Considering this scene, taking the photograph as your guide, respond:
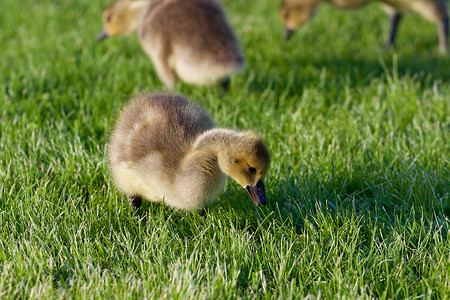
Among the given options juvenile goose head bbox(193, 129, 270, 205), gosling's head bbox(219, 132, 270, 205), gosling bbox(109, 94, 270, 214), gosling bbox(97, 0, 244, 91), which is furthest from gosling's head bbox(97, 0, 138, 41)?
gosling's head bbox(219, 132, 270, 205)

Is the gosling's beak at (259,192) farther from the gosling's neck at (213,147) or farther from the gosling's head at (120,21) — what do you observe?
the gosling's head at (120,21)

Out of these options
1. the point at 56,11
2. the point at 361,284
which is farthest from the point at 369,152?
the point at 56,11

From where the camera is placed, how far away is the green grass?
235cm

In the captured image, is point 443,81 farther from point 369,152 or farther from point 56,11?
point 56,11

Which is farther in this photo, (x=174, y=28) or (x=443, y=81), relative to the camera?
(x=443, y=81)

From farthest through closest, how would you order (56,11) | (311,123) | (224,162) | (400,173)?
(56,11), (311,123), (400,173), (224,162)

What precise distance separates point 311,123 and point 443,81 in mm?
1850

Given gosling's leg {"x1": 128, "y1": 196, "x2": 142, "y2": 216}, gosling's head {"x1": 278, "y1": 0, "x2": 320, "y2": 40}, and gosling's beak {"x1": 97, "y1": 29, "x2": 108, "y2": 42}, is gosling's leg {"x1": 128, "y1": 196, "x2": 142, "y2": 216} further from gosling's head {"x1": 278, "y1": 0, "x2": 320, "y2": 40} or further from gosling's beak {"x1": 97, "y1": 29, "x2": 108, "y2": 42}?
gosling's head {"x1": 278, "y1": 0, "x2": 320, "y2": 40}

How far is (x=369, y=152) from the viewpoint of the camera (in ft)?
11.5

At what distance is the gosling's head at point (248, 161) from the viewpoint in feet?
7.80

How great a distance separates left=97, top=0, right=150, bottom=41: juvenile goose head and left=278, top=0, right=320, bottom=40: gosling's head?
161cm

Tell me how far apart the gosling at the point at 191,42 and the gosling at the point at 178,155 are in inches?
51.9

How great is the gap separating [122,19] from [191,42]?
146 centimetres

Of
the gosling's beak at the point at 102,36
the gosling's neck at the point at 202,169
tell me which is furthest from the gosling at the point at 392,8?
the gosling's neck at the point at 202,169
